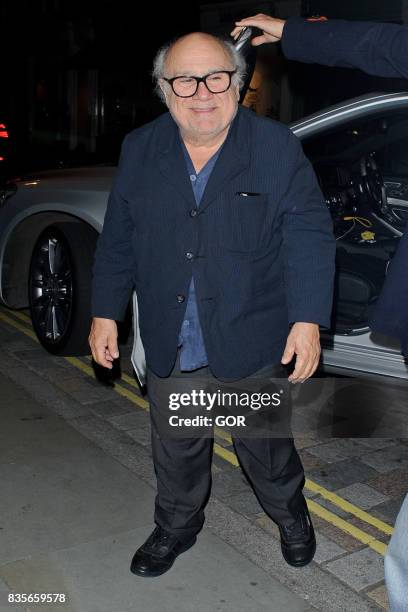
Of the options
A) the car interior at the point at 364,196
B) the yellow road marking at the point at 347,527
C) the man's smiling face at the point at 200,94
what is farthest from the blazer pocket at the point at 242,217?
the car interior at the point at 364,196

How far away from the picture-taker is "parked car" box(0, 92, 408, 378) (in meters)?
3.95

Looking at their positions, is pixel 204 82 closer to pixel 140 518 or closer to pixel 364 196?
pixel 140 518

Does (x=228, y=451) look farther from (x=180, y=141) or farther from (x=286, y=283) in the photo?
(x=180, y=141)

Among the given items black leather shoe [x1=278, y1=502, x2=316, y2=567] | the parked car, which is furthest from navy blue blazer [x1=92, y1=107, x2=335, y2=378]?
the parked car

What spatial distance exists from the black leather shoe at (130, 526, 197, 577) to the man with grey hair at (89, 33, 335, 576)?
0.95ft

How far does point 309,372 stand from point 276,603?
79 centimetres

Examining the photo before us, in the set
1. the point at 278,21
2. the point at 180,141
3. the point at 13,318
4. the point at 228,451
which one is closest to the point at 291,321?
the point at 180,141

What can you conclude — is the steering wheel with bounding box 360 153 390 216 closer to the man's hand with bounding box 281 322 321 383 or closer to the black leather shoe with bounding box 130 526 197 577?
the man's hand with bounding box 281 322 321 383

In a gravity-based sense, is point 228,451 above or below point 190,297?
below

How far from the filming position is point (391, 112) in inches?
148

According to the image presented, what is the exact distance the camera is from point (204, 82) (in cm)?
249

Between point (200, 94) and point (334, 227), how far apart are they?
226 cm

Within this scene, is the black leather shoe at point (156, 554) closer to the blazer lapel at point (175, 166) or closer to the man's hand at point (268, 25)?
the blazer lapel at point (175, 166)

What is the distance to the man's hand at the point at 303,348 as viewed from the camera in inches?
102
